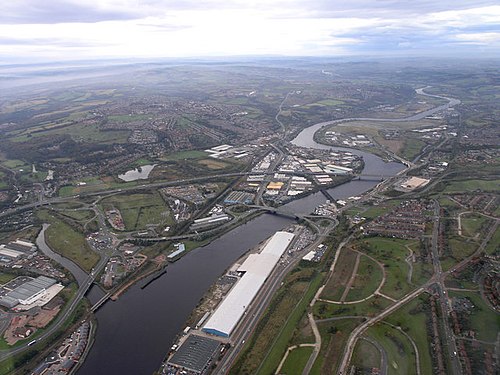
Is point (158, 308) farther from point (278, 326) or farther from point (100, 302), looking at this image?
point (278, 326)

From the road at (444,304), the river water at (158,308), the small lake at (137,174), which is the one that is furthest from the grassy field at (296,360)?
the small lake at (137,174)

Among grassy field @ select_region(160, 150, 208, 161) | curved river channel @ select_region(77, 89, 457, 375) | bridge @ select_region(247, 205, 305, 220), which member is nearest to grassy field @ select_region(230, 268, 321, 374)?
curved river channel @ select_region(77, 89, 457, 375)

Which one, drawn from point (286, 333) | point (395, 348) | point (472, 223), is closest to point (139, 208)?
point (286, 333)

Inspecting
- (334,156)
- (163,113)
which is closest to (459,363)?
(334,156)

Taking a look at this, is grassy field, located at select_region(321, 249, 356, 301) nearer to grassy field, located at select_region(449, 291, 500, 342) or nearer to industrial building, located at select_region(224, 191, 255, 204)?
grassy field, located at select_region(449, 291, 500, 342)

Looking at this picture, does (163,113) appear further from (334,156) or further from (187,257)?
(187,257)

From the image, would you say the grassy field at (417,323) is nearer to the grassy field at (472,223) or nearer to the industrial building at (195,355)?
the industrial building at (195,355)
